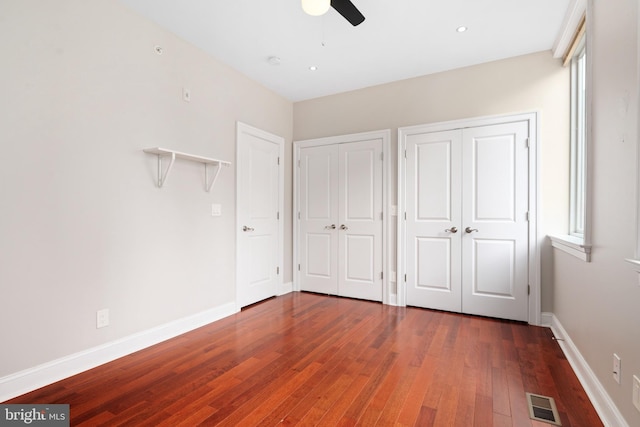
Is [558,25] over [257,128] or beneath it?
over

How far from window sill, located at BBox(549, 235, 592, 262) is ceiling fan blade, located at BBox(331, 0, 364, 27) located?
219 centimetres

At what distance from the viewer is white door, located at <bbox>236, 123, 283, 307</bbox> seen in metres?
3.70

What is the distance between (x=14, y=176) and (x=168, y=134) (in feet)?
3.87

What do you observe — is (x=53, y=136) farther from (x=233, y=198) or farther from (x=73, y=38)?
(x=233, y=198)

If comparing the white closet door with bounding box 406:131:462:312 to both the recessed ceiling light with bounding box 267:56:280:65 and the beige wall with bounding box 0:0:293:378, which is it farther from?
the beige wall with bounding box 0:0:293:378

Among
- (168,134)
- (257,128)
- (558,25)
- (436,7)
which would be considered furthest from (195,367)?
(558,25)

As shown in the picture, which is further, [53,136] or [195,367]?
[195,367]

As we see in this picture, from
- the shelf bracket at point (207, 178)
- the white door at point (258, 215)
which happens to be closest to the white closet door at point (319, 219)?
the white door at point (258, 215)

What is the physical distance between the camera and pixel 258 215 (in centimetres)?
398

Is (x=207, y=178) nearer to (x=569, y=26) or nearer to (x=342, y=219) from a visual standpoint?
(x=342, y=219)

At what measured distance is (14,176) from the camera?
1.93 m
